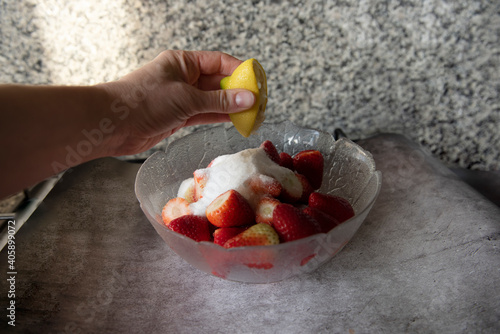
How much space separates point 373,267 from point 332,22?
554mm

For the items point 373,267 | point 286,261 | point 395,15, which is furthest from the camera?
point 395,15

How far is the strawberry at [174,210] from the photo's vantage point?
713 millimetres

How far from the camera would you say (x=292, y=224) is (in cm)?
59

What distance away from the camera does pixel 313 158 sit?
0.80 meters

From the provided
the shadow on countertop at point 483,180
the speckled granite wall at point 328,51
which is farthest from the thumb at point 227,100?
the shadow on countertop at point 483,180

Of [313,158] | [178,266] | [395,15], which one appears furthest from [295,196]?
[395,15]

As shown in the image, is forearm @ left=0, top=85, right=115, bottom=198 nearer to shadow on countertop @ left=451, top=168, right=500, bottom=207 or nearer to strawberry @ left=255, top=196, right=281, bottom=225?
strawberry @ left=255, top=196, right=281, bottom=225

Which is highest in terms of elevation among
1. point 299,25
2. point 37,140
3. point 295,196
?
point 299,25

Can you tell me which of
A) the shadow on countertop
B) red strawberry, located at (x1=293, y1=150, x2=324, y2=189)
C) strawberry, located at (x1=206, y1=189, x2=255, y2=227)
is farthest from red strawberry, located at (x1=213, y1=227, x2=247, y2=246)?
the shadow on countertop

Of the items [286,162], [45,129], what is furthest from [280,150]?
[45,129]

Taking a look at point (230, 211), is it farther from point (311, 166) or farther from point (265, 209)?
point (311, 166)

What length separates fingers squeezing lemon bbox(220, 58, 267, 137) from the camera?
69cm

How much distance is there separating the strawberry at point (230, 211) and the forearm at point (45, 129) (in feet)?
0.69

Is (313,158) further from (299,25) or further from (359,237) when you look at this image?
(299,25)
